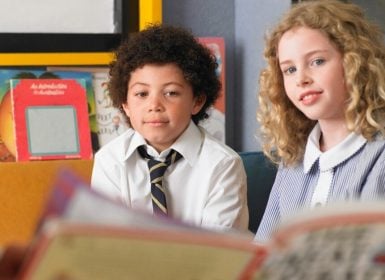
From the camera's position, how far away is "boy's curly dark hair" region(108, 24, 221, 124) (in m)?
1.62

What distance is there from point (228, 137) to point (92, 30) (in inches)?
23.8

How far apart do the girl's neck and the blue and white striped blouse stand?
0.02 meters

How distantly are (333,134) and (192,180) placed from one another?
1.08 feet

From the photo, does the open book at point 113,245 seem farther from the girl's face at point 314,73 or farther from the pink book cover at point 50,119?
the pink book cover at point 50,119

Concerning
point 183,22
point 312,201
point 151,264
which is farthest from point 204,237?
point 183,22

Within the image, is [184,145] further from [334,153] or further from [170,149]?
[334,153]

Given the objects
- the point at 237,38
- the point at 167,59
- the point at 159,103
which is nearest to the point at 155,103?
the point at 159,103

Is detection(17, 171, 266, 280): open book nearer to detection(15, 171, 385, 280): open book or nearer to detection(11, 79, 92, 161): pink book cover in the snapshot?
detection(15, 171, 385, 280): open book

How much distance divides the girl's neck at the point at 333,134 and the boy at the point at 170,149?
8.5 inches

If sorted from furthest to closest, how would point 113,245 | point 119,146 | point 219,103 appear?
1. point 219,103
2. point 119,146
3. point 113,245

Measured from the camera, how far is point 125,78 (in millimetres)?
1665

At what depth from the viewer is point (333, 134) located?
58.4 inches

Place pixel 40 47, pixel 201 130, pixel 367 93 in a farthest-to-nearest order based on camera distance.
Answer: pixel 40 47 < pixel 201 130 < pixel 367 93

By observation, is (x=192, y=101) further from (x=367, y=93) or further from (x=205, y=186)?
(x=367, y=93)
